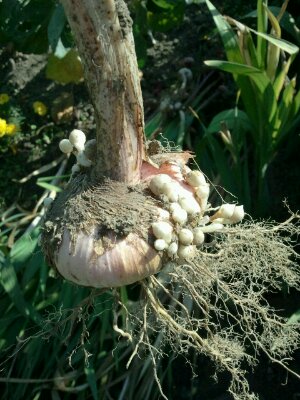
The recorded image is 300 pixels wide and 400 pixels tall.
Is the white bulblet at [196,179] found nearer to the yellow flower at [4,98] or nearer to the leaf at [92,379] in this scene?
the leaf at [92,379]

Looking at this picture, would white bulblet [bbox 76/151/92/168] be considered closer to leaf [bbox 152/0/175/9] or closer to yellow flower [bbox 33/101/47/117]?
leaf [bbox 152/0/175/9]

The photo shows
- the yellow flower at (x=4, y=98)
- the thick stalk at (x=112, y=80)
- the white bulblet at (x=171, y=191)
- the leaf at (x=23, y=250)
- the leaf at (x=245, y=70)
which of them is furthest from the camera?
the yellow flower at (x=4, y=98)

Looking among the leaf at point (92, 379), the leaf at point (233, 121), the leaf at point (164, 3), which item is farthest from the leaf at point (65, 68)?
the leaf at point (92, 379)

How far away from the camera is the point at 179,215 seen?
823mm

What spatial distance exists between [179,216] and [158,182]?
6cm

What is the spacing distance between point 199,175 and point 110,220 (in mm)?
151

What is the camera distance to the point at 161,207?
0.84 metres

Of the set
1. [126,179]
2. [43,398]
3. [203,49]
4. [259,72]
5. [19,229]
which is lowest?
[43,398]

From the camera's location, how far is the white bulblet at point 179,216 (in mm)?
824

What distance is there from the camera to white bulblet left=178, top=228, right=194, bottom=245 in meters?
0.84

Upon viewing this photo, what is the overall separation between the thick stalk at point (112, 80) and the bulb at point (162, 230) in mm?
90

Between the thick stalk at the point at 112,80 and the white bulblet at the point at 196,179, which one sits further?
the white bulblet at the point at 196,179

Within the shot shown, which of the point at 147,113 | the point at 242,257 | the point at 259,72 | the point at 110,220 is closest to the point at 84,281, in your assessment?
the point at 110,220

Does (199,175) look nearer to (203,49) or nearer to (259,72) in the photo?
(259,72)
